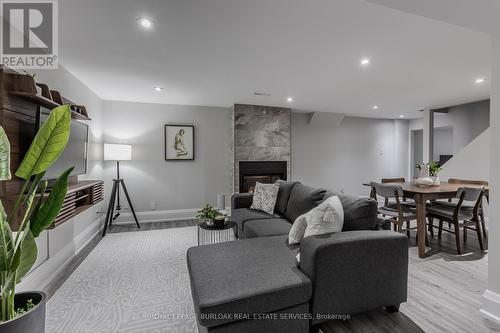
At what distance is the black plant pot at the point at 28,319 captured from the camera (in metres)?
1.07

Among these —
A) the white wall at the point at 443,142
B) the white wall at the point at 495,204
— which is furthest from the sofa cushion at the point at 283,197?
the white wall at the point at 443,142

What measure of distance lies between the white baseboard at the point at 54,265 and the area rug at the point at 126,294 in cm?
19

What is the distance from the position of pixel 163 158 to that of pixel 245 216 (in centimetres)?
262

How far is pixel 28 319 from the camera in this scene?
1.13 metres

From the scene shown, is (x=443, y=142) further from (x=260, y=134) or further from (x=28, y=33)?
(x=28, y=33)

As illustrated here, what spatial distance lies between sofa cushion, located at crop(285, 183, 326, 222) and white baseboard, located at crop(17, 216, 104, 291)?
8.80ft

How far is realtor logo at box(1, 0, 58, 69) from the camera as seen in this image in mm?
1853

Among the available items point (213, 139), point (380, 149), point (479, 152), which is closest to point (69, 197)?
point (213, 139)

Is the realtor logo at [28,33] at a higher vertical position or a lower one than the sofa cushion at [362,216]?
higher

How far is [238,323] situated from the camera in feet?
4.49

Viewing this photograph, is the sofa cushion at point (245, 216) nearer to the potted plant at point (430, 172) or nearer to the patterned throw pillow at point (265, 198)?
the patterned throw pillow at point (265, 198)

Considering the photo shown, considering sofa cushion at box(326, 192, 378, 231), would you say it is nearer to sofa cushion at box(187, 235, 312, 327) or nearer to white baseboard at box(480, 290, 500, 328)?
sofa cushion at box(187, 235, 312, 327)

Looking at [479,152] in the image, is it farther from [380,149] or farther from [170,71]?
[170,71]

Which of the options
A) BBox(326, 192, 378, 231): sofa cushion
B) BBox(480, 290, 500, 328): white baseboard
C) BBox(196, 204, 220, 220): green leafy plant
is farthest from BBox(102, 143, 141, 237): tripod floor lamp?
BBox(480, 290, 500, 328): white baseboard
